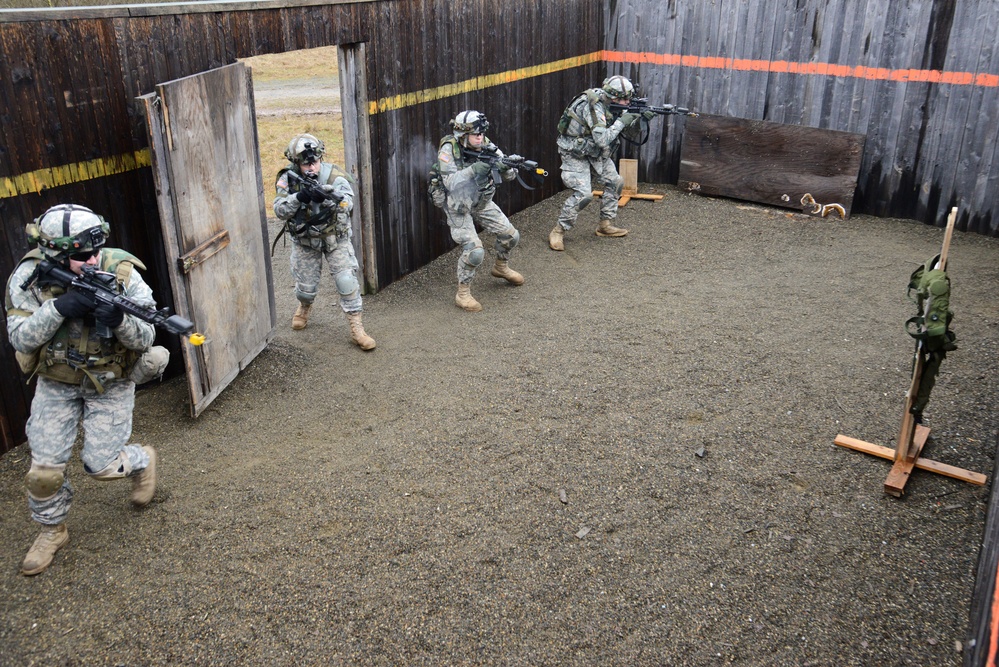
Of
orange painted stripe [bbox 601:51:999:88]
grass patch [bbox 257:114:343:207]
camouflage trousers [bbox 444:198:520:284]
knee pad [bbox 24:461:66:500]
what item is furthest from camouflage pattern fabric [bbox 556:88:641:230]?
knee pad [bbox 24:461:66:500]

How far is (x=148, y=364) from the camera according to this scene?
4570mm

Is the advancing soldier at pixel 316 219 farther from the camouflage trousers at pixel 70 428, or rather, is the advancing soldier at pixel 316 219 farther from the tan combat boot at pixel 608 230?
the tan combat boot at pixel 608 230

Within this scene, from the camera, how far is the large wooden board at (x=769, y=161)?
10.4 metres

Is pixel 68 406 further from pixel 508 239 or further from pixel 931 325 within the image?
pixel 931 325

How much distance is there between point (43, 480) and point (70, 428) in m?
0.30

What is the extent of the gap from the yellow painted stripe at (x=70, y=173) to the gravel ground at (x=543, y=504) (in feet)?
5.63

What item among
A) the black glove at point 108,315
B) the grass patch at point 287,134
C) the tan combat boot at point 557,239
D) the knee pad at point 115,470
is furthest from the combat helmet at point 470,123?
the grass patch at point 287,134

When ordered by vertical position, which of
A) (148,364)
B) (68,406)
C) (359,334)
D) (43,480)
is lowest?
(359,334)

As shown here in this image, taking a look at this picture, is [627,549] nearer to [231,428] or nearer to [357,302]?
[231,428]

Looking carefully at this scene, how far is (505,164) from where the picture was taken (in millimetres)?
7543

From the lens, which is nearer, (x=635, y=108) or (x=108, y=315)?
(x=108, y=315)

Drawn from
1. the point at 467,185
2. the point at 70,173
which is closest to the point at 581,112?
the point at 467,185

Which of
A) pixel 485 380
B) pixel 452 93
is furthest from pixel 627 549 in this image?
pixel 452 93

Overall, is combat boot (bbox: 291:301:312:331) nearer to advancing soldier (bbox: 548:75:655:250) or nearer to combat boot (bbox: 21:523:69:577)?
combat boot (bbox: 21:523:69:577)
